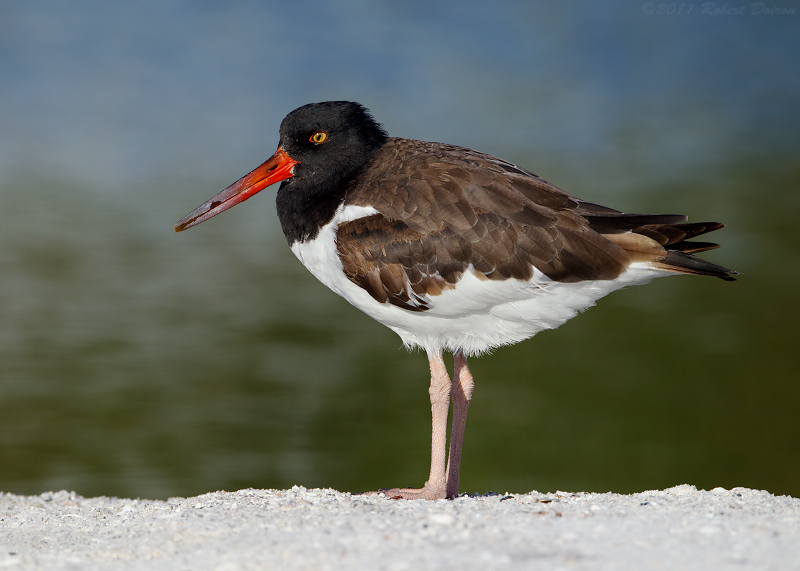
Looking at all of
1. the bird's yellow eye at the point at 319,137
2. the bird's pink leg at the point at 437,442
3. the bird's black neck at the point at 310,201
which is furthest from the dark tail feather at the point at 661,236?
the bird's yellow eye at the point at 319,137

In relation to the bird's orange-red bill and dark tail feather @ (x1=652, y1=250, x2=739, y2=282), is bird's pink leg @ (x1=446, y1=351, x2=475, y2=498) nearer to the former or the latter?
dark tail feather @ (x1=652, y1=250, x2=739, y2=282)

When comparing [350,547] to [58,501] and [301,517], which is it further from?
[58,501]

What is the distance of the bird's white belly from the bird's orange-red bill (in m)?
0.69

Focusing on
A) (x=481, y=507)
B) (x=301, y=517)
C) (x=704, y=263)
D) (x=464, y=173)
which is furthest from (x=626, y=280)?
(x=301, y=517)

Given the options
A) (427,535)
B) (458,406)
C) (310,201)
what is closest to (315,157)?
(310,201)

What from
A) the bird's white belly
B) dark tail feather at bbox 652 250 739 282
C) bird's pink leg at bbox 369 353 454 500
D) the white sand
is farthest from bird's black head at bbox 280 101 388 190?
the white sand

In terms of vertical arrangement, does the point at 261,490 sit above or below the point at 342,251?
below

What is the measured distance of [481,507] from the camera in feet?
13.5

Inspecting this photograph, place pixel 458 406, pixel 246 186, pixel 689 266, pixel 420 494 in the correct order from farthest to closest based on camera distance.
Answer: pixel 246 186
pixel 458 406
pixel 420 494
pixel 689 266

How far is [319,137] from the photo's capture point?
5801mm

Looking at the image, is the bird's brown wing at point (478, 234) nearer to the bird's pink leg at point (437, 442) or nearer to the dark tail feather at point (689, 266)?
the dark tail feather at point (689, 266)

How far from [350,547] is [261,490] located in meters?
2.35

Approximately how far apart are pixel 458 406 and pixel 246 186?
2.41 metres

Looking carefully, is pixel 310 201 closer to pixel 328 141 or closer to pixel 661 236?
pixel 328 141
